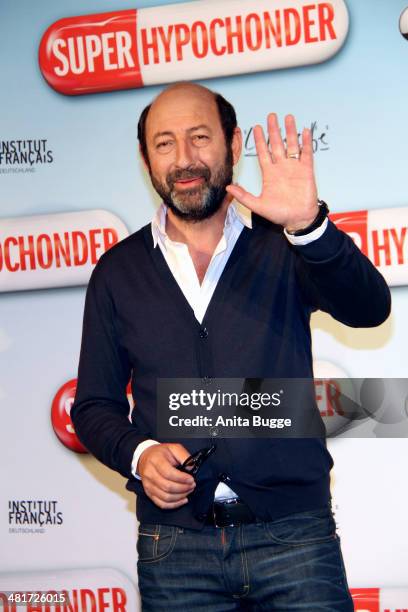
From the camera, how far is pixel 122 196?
282cm

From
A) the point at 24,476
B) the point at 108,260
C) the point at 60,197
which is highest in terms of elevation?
the point at 60,197

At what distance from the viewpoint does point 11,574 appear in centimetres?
287

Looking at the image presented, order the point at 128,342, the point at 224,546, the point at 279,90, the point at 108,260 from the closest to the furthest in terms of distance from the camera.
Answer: the point at 224,546 < the point at 128,342 < the point at 108,260 < the point at 279,90

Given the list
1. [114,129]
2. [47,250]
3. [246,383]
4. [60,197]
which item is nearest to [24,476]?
[47,250]

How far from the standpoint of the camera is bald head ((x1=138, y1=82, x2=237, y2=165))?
6.32ft

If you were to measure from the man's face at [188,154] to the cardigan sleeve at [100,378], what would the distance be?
0.24 m

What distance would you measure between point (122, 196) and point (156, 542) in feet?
4.69

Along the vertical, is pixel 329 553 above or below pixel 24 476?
below

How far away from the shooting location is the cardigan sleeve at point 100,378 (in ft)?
5.65

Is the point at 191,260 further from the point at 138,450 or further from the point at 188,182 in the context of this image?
the point at 138,450

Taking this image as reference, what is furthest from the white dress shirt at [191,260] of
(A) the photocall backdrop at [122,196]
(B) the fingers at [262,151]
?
(A) the photocall backdrop at [122,196]

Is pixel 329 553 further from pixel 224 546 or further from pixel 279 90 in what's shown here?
pixel 279 90

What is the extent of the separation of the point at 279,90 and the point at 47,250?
89cm

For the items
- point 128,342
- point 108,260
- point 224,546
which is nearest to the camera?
point 224,546
